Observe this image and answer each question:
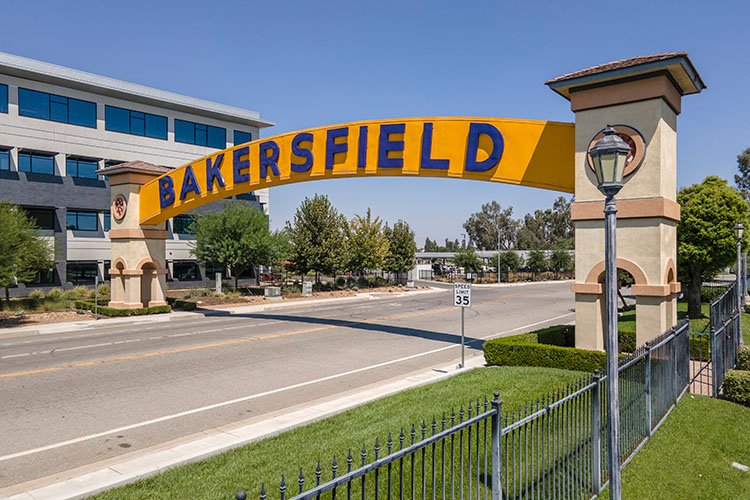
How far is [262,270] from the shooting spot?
54.8 m

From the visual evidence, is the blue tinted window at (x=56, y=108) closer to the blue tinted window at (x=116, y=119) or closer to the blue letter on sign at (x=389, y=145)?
the blue tinted window at (x=116, y=119)

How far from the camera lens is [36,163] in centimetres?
3838

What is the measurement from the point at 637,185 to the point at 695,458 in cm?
703

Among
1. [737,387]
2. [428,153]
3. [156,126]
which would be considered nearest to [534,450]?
[737,387]

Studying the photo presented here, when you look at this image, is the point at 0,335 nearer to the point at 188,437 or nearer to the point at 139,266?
the point at 139,266

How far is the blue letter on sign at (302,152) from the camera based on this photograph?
63.8 feet

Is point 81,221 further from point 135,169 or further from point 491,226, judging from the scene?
A: point 491,226

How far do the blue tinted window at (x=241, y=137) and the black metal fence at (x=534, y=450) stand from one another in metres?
48.4

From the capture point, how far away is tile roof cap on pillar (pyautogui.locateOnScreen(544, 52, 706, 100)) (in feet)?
39.3

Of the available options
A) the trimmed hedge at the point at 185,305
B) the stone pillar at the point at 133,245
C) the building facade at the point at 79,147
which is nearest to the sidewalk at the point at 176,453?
the stone pillar at the point at 133,245

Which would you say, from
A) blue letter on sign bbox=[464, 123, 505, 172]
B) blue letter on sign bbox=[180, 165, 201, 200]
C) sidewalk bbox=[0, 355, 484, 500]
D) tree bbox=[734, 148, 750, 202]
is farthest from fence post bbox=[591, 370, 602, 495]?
tree bbox=[734, 148, 750, 202]

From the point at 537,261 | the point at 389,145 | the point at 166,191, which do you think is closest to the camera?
the point at 389,145

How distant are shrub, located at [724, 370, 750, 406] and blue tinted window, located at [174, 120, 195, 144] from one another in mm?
46585

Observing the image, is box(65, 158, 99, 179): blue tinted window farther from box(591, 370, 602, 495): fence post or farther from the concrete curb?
box(591, 370, 602, 495): fence post
